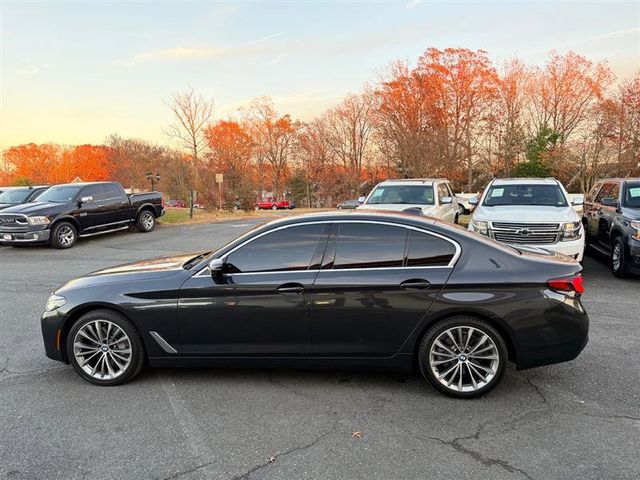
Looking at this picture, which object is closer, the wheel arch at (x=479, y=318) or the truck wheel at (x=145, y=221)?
the wheel arch at (x=479, y=318)

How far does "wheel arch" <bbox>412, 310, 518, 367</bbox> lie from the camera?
12.0 ft

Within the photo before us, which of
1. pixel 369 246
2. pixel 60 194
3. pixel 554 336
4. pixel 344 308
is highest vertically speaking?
pixel 60 194

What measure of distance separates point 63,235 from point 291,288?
38.8ft

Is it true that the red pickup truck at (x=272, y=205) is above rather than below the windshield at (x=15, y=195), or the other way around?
below

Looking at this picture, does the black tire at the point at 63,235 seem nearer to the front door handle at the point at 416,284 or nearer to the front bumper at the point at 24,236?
the front bumper at the point at 24,236

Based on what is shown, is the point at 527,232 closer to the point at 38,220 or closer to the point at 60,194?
the point at 38,220

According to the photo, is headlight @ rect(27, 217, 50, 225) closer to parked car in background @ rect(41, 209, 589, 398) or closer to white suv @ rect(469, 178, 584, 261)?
parked car in background @ rect(41, 209, 589, 398)

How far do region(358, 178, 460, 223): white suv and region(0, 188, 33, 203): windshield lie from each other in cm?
1262

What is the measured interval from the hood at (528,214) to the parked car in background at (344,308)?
4045 mm

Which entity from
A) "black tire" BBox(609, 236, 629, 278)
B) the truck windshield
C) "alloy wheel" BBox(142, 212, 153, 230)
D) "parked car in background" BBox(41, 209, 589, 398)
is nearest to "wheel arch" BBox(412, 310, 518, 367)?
"parked car in background" BBox(41, 209, 589, 398)

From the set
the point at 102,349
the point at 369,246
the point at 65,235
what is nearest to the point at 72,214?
the point at 65,235

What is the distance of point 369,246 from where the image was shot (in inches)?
152

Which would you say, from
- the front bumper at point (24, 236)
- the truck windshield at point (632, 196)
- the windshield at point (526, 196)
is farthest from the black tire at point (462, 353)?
the front bumper at point (24, 236)

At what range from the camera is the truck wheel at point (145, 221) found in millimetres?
16438
